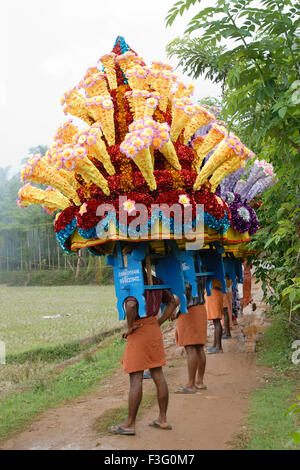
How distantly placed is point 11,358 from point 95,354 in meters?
1.56

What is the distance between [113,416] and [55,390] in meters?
1.78

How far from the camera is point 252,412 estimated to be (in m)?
4.93

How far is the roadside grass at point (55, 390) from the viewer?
5.12 m

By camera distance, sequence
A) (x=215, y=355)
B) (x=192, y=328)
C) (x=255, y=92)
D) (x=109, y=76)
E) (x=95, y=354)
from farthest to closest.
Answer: (x=95, y=354)
(x=215, y=355)
(x=192, y=328)
(x=109, y=76)
(x=255, y=92)

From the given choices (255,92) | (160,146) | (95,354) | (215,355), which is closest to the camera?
(255,92)

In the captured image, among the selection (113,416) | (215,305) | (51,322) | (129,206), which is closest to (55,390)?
(113,416)

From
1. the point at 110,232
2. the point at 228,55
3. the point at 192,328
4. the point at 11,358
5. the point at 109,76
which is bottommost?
the point at 11,358

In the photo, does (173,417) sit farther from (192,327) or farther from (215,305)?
(215,305)

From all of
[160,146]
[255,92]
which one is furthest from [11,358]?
[255,92]

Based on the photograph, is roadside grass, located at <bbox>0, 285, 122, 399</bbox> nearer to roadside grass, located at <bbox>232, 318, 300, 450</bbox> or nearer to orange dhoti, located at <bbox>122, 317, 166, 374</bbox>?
orange dhoti, located at <bbox>122, 317, 166, 374</bbox>

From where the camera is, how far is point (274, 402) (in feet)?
17.1

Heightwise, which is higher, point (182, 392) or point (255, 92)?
point (255, 92)

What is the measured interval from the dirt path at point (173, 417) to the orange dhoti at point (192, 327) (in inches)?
25.2

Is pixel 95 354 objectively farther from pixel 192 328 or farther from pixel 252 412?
pixel 252 412
